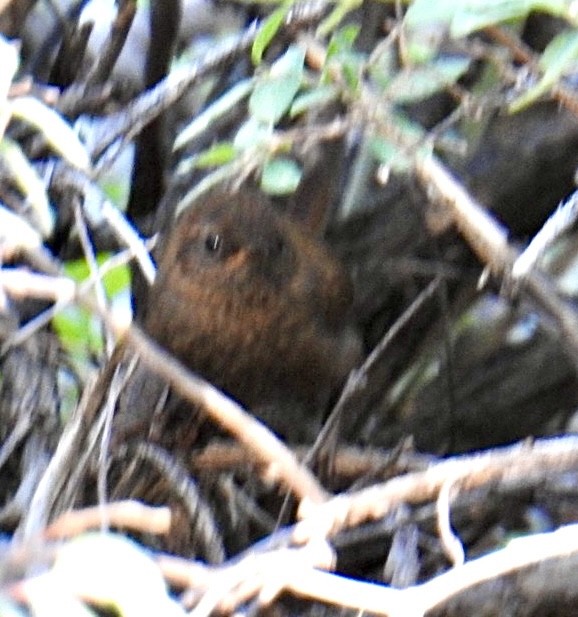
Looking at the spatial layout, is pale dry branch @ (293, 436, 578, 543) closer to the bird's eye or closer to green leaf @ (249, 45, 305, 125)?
green leaf @ (249, 45, 305, 125)

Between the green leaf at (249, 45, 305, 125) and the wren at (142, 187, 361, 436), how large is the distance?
30cm

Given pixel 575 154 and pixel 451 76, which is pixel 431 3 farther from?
pixel 575 154

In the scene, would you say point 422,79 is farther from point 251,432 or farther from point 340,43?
point 251,432

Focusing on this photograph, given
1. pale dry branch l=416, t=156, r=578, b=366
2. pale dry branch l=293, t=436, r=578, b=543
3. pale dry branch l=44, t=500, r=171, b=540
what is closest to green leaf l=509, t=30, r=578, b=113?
pale dry branch l=416, t=156, r=578, b=366

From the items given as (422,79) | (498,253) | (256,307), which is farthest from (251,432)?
(256,307)

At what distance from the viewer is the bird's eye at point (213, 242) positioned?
1.06m

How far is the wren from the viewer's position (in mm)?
995

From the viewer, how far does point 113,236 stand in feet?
3.37

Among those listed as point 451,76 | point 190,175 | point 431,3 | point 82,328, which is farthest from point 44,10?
point 431,3

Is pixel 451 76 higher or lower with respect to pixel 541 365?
higher

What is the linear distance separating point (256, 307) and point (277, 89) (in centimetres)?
38

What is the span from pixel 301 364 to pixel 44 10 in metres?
0.53

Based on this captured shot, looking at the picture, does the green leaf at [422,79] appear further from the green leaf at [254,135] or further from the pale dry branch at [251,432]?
the pale dry branch at [251,432]

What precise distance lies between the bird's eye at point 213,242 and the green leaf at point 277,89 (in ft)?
1.11
